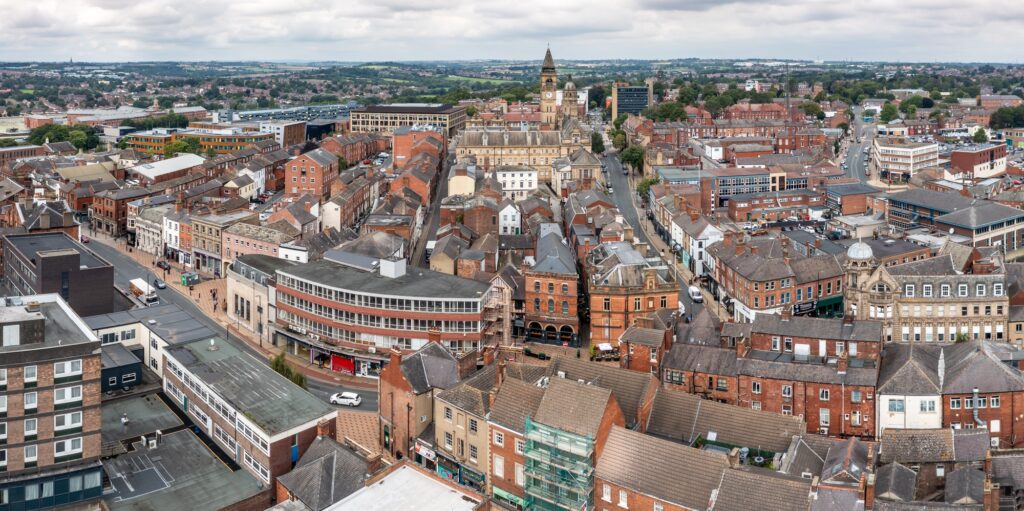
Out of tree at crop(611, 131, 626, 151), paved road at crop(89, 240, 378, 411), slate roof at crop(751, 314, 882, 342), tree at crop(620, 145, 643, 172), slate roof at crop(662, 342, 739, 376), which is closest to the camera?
slate roof at crop(751, 314, 882, 342)

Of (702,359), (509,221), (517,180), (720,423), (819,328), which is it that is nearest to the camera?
(720,423)

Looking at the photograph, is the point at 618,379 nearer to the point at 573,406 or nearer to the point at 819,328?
the point at 573,406

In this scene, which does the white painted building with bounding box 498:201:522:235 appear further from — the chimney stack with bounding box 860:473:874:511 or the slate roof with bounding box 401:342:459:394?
the chimney stack with bounding box 860:473:874:511

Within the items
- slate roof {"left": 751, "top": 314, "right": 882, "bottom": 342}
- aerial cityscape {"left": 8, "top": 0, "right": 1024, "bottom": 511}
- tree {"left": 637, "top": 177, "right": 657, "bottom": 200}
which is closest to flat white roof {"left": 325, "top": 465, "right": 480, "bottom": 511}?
aerial cityscape {"left": 8, "top": 0, "right": 1024, "bottom": 511}

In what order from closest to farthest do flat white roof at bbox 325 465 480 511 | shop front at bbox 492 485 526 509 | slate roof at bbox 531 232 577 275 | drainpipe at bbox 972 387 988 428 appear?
flat white roof at bbox 325 465 480 511 → shop front at bbox 492 485 526 509 → drainpipe at bbox 972 387 988 428 → slate roof at bbox 531 232 577 275

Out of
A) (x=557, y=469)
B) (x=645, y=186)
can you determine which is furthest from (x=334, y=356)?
(x=645, y=186)
